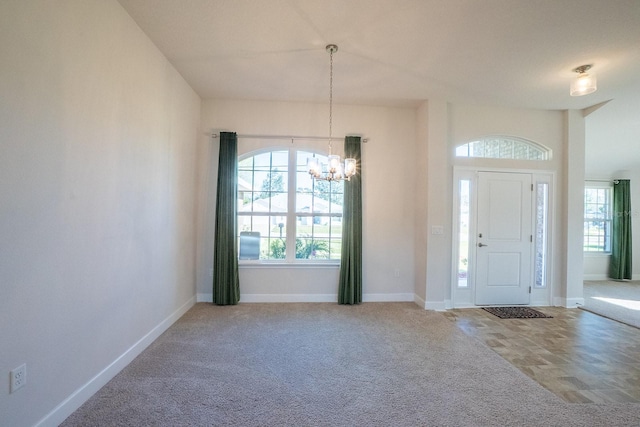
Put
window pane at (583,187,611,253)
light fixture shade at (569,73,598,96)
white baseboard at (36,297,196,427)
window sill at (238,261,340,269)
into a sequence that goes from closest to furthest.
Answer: white baseboard at (36,297,196,427) < light fixture shade at (569,73,598,96) < window sill at (238,261,340,269) < window pane at (583,187,611,253)

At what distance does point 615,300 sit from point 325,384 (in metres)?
5.59

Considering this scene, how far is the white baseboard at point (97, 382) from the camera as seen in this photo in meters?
1.78

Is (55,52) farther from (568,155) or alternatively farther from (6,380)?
(568,155)

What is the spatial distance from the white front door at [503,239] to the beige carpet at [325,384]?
1524 millimetres

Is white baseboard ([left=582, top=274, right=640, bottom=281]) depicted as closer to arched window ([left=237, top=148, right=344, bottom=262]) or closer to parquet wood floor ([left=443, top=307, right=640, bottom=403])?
parquet wood floor ([left=443, top=307, right=640, bottom=403])

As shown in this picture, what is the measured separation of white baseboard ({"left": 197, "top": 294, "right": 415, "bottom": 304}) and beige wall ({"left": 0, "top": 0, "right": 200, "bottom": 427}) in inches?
53.4

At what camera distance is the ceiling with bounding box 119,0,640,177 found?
92.6 inches

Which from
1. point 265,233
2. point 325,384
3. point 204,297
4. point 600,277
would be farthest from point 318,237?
point 600,277

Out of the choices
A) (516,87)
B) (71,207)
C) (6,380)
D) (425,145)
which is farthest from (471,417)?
(516,87)

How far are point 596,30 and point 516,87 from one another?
115 centimetres

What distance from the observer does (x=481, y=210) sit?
171 inches

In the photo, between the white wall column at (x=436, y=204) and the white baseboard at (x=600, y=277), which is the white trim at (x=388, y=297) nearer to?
the white wall column at (x=436, y=204)

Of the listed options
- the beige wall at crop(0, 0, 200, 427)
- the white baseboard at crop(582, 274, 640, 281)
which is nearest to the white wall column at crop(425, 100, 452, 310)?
the beige wall at crop(0, 0, 200, 427)

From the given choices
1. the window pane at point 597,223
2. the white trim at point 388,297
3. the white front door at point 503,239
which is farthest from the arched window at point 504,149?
the window pane at point 597,223
